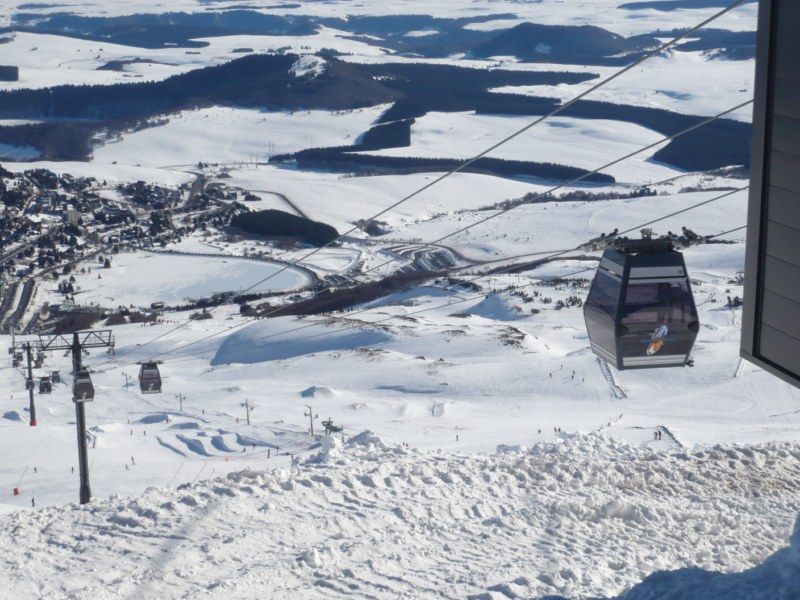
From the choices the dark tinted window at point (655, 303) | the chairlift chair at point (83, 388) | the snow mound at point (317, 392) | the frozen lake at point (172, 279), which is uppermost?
the dark tinted window at point (655, 303)

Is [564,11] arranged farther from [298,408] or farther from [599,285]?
[599,285]

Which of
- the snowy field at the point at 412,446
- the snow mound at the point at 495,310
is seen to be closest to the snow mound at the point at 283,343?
the snowy field at the point at 412,446

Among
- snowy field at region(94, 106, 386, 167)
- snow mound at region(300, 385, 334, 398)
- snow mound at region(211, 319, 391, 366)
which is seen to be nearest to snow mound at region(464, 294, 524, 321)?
snow mound at region(211, 319, 391, 366)

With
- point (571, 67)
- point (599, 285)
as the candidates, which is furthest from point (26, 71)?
point (599, 285)

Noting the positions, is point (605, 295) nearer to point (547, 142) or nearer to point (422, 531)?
point (422, 531)

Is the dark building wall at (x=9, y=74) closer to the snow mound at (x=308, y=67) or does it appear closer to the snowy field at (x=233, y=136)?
the snow mound at (x=308, y=67)

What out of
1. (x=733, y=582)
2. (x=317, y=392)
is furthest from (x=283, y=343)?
(x=733, y=582)

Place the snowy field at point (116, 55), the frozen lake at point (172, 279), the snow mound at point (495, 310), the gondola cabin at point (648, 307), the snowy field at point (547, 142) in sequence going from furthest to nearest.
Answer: the snowy field at point (116, 55), the snowy field at point (547, 142), the frozen lake at point (172, 279), the snow mound at point (495, 310), the gondola cabin at point (648, 307)
